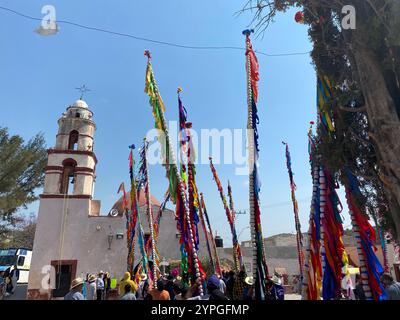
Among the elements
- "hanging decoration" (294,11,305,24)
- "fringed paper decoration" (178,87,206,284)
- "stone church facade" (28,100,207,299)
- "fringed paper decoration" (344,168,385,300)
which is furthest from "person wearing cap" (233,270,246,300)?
"stone church facade" (28,100,207,299)

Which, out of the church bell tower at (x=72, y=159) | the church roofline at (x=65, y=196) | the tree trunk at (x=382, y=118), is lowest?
the tree trunk at (x=382, y=118)

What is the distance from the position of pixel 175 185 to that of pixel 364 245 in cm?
402

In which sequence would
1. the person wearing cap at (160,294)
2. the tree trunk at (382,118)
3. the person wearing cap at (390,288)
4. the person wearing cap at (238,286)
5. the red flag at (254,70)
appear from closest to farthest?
the tree trunk at (382,118)
the person wearing cap at (160,294)
the person wearing cap at (390,288)
the red flag at (254,70)
the person wearing cap at (238,286)

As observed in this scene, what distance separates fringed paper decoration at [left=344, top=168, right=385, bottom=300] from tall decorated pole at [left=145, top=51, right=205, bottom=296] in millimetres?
2918

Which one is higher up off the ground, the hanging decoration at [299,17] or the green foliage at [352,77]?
the hanging decoration at [299,17]

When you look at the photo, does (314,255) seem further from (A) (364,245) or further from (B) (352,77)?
(B) (352,77)

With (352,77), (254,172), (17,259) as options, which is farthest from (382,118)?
(17,259)

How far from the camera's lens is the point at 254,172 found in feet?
19.4

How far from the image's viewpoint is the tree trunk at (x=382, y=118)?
360 cm

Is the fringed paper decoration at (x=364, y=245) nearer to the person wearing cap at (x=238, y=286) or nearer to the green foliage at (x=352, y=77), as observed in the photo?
the green foliage at (x=352, y=77)

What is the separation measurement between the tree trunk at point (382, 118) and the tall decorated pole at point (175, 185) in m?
3.96

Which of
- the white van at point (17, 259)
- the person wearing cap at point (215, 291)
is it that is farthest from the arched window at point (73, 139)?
the person wearing cap at point (215, 291)

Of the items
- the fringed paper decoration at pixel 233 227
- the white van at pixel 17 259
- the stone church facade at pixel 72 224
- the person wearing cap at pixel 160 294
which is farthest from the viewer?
the white van at pixel 17 259
